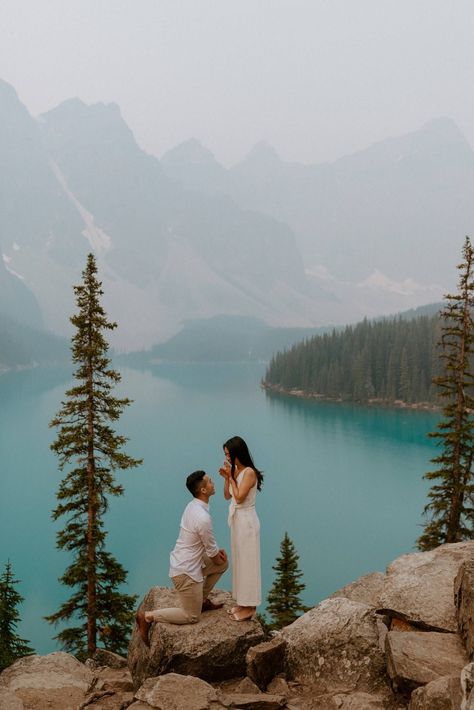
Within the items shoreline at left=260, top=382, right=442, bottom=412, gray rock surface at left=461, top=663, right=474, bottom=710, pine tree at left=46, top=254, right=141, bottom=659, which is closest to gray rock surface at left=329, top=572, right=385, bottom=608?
gray rock surface at left=461, top=663, right=474, bottom=710

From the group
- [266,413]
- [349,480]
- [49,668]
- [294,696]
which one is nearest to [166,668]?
[294,696]

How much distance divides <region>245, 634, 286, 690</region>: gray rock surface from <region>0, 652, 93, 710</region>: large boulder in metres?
3.24

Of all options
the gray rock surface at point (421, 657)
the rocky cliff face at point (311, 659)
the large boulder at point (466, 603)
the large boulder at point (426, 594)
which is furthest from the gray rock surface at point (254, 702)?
the large boulder at point (466, 603)

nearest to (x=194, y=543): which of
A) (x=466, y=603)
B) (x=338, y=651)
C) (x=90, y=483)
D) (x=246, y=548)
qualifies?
(x=246, y=548)

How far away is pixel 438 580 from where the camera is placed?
9.88m

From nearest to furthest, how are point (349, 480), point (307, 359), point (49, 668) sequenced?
1. point (49, 668)
2. point (349, 480)
3. point (307, 359)

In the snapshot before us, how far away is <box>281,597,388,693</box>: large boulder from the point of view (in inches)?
342

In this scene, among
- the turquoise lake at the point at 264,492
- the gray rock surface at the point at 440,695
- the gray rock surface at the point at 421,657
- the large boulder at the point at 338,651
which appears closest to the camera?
the gray rock surface at the point at 440,695

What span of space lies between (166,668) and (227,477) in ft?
10.8

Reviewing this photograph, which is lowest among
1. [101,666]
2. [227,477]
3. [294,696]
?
[101,666]

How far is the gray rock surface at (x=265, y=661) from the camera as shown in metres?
9.03

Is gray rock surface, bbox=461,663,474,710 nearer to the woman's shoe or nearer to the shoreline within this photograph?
the woman's shoe

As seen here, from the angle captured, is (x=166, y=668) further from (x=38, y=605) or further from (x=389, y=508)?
(x=389, y=508)

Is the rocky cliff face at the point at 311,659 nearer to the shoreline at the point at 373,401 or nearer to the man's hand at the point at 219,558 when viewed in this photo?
the man's hand at the point at 219,558
